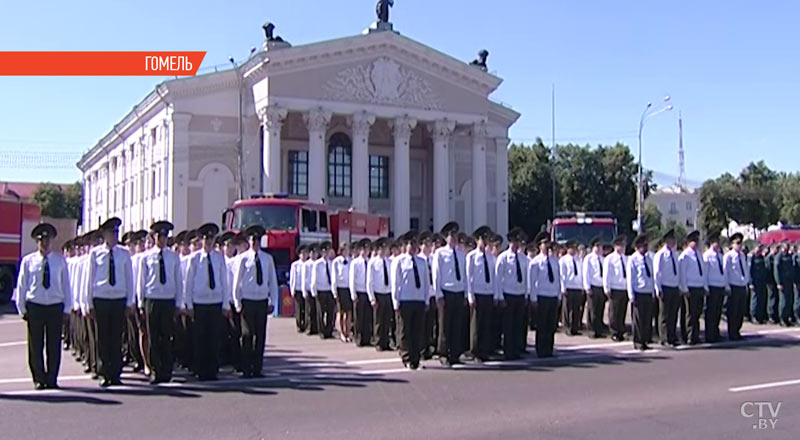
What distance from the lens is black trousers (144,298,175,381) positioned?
1121cm

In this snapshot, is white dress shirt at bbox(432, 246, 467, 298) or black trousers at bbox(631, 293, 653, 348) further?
black trousers at bbox(631, 293, 653, 348)

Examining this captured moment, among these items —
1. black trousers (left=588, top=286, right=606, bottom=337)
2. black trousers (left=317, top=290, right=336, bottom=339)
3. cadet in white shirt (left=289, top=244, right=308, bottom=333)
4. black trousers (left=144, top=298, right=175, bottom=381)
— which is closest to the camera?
black trousers (left=144, top=298, right=175, bottom=381)

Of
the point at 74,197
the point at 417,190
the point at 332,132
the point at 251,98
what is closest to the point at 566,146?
the point at 417,190

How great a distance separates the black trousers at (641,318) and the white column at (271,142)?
33.4m

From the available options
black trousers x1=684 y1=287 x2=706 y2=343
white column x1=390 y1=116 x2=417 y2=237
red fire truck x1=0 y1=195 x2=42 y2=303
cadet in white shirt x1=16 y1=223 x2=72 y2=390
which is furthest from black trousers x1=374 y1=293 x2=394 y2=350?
white column x1=390 y1=116 x2=417 y2=237

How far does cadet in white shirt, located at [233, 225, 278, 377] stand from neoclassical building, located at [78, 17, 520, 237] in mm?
34480

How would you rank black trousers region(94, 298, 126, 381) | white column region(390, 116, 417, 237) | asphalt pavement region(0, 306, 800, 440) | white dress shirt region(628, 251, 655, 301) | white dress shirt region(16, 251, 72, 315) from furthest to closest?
1. white column region(390, 116, 417, 237)
2. white dress shirt region(628, 251, 655, 301)
3. black trousers region(94, 298, 126, 381)
4. white dress shirt region(16, 251, 72, 315)
5. asphalt pavement region(0, 306, 800, 440)

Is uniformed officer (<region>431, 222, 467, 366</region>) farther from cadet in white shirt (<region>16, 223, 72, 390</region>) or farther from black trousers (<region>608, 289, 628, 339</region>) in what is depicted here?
cadet in white shirt (<region>16, 223, 72, 390</region>)

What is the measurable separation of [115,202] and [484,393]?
6176 cm

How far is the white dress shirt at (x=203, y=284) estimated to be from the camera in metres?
11.5

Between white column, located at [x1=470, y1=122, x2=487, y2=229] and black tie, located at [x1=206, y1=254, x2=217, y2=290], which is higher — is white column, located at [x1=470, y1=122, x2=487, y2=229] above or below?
above

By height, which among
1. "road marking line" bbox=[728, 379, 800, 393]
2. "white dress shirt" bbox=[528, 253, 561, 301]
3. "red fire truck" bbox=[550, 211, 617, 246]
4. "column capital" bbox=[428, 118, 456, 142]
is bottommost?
"road marking line" bbox=[728, 379, 800, 393]

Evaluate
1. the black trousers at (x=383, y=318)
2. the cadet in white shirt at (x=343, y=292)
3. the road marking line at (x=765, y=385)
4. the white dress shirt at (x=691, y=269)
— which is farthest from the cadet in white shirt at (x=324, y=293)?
the road marking line at (x=765, y=385)

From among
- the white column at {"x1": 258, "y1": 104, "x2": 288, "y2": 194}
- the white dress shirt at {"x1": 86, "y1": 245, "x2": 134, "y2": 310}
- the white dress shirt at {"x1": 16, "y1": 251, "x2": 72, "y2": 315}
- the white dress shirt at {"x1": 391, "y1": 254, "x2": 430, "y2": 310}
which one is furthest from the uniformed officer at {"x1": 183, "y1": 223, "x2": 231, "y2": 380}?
the white column at {"x1": 258, "y1": 104, "x2": 288, "y2": 194}
